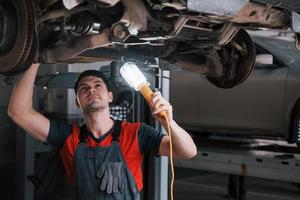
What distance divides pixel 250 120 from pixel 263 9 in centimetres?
313

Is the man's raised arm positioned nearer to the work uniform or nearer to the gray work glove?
the work uniform

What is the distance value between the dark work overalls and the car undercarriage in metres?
0.54

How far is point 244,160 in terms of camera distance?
4.85m

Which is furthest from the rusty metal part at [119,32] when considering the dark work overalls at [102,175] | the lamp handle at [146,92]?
the dark work overalls at [102,175]

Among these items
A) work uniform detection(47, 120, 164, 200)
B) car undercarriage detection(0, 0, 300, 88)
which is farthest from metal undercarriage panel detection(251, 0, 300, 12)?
work uniform detection(47, 120, 164, 200)

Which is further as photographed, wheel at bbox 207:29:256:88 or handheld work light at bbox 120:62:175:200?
wheel at bbox 207:29:256:88

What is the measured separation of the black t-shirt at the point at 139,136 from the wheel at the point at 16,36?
58cm

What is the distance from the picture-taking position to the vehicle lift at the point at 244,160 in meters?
4.54

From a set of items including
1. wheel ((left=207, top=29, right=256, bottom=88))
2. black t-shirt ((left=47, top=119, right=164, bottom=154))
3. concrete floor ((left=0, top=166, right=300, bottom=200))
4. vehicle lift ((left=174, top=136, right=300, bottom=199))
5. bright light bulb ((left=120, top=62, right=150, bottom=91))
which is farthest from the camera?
concrete floor ((left=0, top=166, right=300, bottom=200))

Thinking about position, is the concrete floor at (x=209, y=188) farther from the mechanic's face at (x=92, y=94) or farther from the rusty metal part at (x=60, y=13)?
the rusty metal part at (x=60, y=13)

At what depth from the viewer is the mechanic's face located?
A: 262 centimetres

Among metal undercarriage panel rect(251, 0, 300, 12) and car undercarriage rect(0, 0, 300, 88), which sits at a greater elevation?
metal undercarriage panel rect(251, 0, 300, 12)

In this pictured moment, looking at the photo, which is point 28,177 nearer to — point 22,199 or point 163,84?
point 22,199

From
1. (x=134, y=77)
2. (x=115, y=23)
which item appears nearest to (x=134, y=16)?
(x=115, y=23)
